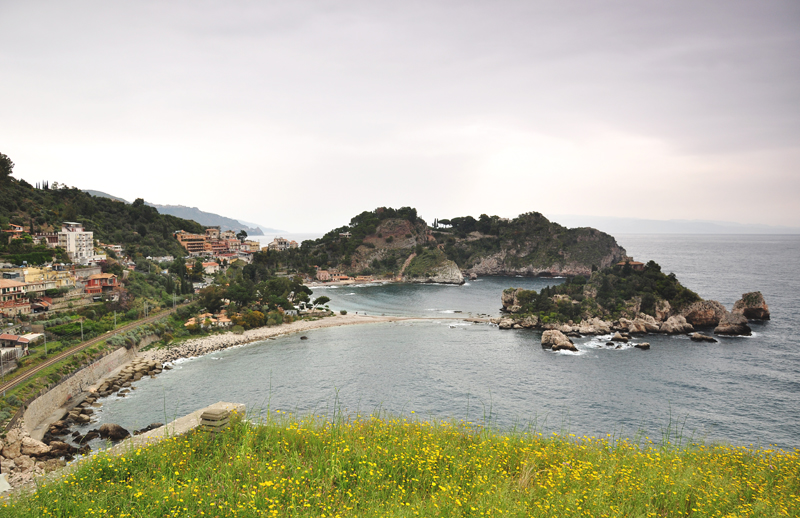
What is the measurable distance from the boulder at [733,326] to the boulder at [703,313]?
206 centimetres

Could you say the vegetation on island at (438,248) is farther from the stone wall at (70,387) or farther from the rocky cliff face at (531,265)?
the stone wall at (70,387)

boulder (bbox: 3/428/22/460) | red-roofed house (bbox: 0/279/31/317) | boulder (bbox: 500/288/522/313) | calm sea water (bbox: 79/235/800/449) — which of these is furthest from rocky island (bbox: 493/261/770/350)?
red-roofed house (bbox: 0/279/31/317)

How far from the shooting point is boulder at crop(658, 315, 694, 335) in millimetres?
41656

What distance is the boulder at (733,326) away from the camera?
39.8 meters

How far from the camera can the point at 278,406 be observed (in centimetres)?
2361

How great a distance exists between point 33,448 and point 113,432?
310 cm

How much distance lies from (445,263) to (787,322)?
198 feet

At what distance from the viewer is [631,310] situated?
45.2 meters

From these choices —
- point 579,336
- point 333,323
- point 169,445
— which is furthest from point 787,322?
point 169,445

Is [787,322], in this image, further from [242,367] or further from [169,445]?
[169,445]

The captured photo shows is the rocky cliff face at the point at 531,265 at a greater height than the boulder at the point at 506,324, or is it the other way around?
the rocky cliff face at the point at 531,265

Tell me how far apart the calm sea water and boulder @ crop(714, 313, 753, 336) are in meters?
1.34

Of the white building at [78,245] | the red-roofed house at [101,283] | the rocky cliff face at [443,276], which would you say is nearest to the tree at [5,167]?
the white building at [78,245]

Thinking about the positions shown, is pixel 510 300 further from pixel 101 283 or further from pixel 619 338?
pixel 101 283
